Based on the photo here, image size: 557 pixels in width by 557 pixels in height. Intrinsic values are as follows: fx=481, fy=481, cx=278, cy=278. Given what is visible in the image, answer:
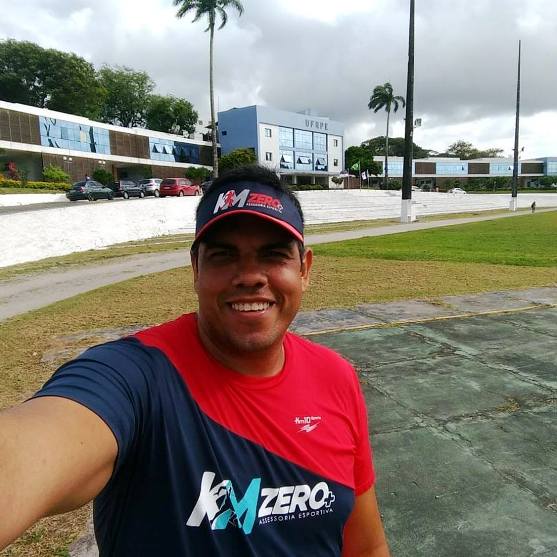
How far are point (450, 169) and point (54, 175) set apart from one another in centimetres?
8654

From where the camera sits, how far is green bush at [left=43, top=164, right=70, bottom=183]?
135 feet

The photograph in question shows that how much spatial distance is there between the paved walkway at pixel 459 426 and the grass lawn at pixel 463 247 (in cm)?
573

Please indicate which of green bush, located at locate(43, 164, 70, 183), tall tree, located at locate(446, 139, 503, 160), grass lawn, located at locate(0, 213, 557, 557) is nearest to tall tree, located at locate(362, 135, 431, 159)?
tall tree, located at locate(446, 139, 503, 160)

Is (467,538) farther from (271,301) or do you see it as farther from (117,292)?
(117,292)

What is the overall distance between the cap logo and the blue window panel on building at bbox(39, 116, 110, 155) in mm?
47236

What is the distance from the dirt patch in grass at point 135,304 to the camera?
4.06 m

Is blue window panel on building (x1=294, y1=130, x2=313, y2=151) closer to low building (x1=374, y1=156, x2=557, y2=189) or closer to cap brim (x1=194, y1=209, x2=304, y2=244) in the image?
low building (x1=374, y1=156, x2=557, y2=189)

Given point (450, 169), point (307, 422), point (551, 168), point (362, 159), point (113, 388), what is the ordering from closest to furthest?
point (113, 388) → point (307, 422) → point (362, 159) → point (450, 169) → point (551, 168)

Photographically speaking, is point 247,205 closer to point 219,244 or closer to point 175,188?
point 219,244

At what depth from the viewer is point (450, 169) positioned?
105 meters

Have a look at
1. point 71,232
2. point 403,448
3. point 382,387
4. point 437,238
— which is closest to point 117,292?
point 382,387

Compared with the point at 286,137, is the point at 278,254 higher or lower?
lower

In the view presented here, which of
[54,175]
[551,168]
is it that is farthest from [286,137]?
[551,168]

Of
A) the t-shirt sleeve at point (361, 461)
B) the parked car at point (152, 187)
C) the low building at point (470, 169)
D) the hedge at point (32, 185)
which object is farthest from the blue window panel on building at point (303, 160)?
the t-shirt sleeve at point (361, 461)
